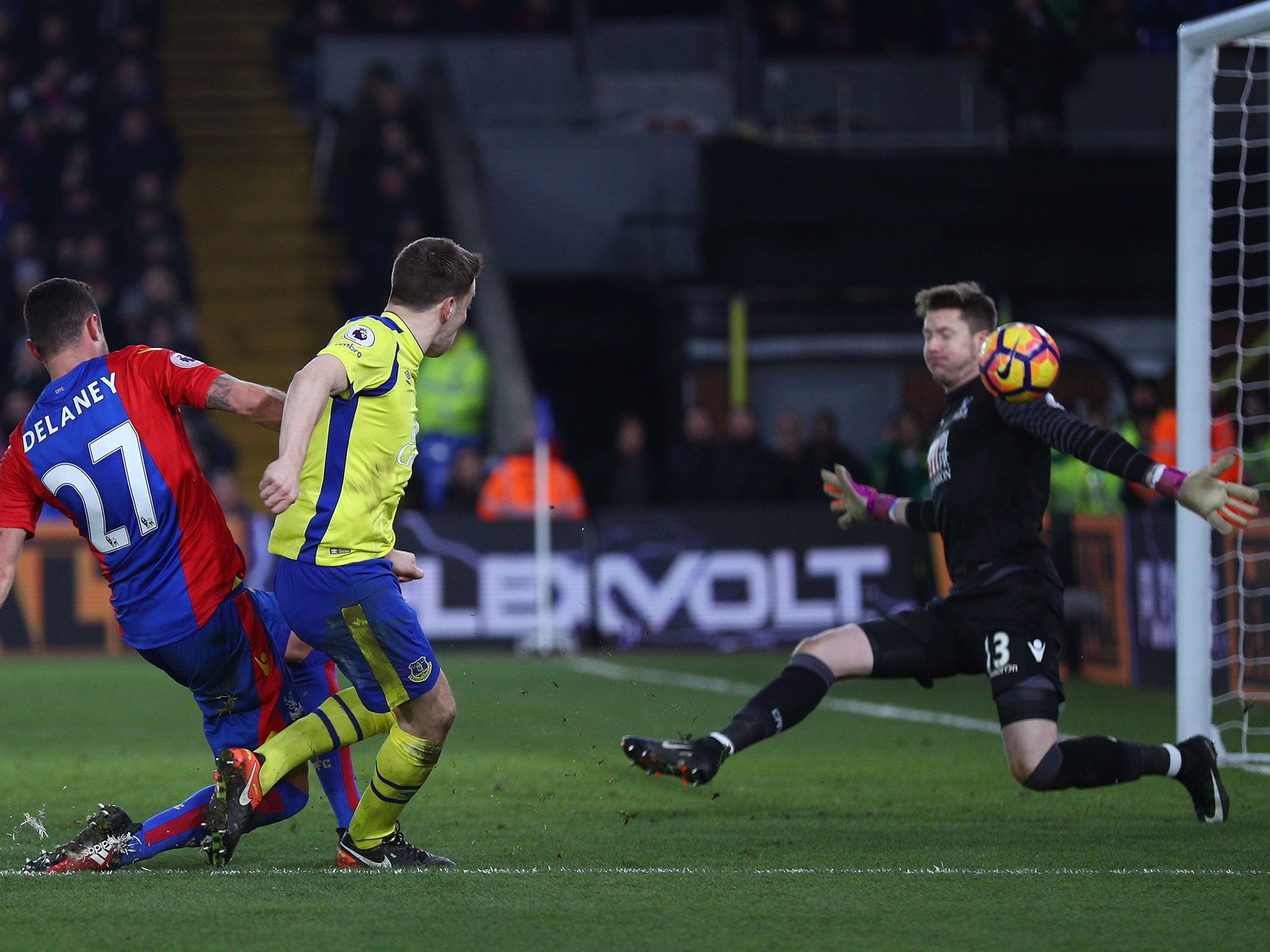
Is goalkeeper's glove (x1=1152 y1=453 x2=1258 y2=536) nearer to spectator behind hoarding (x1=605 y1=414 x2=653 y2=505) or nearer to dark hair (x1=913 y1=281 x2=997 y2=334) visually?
dark hair (x1=913 y1=281 x2=997 y2=334)

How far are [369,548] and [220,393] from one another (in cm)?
60

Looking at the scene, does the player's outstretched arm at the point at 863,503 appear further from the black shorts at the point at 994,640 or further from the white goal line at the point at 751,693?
the white goal line at the point at 751,693

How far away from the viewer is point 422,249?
5176 mm

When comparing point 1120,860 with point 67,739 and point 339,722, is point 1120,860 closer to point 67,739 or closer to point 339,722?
point 339,722

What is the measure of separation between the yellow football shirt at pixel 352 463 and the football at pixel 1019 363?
6.07 feet

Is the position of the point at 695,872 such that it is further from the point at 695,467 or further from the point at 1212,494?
the point at 695,467

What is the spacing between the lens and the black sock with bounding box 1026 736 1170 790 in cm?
577

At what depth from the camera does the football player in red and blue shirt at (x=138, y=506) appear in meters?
5.16

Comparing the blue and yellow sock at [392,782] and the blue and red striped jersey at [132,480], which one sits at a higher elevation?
the blue and red striped jersey at [132,480]

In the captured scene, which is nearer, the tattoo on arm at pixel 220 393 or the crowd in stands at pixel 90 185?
the tattoo on arm at pixel 220 393

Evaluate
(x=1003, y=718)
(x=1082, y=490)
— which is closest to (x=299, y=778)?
(x=1003, y=718)

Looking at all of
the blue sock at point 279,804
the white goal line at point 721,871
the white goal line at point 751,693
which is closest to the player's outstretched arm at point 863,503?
the white goal line at point 721,871

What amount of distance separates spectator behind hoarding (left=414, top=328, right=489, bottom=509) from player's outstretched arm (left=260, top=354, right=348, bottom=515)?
10.8 m

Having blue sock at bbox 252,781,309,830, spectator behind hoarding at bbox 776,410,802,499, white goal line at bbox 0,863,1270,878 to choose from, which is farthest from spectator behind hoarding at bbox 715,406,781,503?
blue sock at bbox 252,781,309,830
